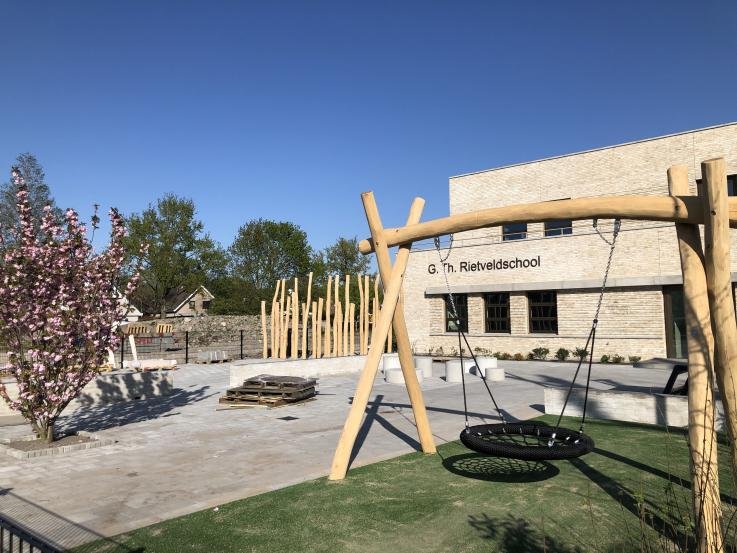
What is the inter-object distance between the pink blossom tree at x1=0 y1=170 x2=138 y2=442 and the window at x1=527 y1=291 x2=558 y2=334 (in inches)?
840

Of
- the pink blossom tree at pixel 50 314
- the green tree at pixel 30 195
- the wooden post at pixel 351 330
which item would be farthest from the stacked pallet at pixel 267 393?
the green tree at pixel 30 195

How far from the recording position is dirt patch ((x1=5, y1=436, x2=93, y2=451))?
367 inches

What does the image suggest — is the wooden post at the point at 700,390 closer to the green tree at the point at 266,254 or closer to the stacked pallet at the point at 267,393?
the stacked pallet at the point at 267,393

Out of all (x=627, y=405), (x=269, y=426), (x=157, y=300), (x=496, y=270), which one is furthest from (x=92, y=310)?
(x=157, y=300)

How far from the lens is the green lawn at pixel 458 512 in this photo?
5094mm

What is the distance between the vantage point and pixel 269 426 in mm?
11289

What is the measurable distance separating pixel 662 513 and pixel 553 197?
24.8 meters

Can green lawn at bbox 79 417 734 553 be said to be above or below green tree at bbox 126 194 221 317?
below

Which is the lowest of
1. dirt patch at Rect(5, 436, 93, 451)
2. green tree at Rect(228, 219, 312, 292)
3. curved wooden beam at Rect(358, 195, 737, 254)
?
dirt patch at Rect(5, 436, 93, 451)

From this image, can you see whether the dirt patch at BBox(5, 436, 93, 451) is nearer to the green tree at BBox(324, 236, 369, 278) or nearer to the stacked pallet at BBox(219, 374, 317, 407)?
the stacked pallet at BBox(219, 374, 317, 407)

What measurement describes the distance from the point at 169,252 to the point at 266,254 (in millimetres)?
12114

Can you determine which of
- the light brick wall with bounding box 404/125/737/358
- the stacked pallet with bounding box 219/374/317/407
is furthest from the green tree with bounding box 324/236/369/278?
the stacked pallet with bounding box 219/374/317/407

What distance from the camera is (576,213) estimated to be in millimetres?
5973

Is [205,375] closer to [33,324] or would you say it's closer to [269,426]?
[269,426]
